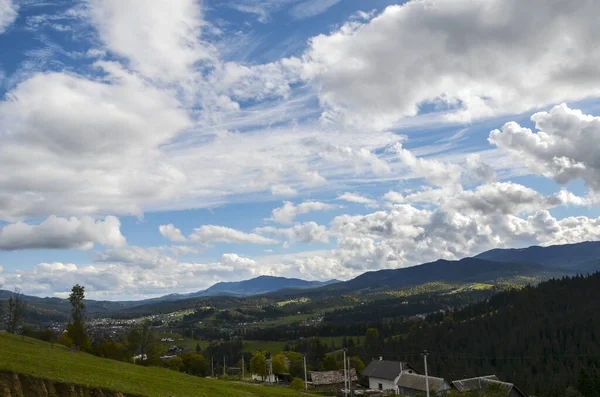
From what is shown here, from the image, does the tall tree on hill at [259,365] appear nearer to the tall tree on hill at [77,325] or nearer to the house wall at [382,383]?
the house wall at [382,383]

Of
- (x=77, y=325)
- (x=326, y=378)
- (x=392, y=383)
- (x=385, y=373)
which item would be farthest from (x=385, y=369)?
(x=77, y=325)

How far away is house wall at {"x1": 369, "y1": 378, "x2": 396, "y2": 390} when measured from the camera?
134625mm

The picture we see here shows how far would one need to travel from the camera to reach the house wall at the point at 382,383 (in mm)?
134625

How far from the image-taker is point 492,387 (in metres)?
92.2

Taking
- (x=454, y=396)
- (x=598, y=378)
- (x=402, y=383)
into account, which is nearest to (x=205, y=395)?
(x=454, y=396)

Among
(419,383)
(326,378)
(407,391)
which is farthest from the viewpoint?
(326,378)

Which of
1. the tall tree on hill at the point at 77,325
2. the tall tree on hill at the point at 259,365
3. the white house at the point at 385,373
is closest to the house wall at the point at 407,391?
the white house at the point at 385,373

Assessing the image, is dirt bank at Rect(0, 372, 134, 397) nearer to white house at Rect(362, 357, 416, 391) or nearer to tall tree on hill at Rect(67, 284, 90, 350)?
tall tree on hill at Rect(67, 284, 90, 350)

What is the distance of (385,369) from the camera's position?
141625 mm

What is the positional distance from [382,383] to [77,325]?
88759 millimetres

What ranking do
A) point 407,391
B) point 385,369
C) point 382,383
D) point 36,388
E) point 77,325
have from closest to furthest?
point 36,388, point 77,325, point 407,391, point 382,383, point 385,369

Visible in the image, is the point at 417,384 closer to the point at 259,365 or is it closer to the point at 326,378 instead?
the point at 326,378

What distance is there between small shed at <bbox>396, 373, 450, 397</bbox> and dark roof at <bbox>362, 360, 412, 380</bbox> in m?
3.29

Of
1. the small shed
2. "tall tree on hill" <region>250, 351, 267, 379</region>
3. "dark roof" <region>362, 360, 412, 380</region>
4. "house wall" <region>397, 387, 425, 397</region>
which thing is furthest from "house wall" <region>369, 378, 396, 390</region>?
"tall tree on hill" <region>250, 351, 267, 379</region>
